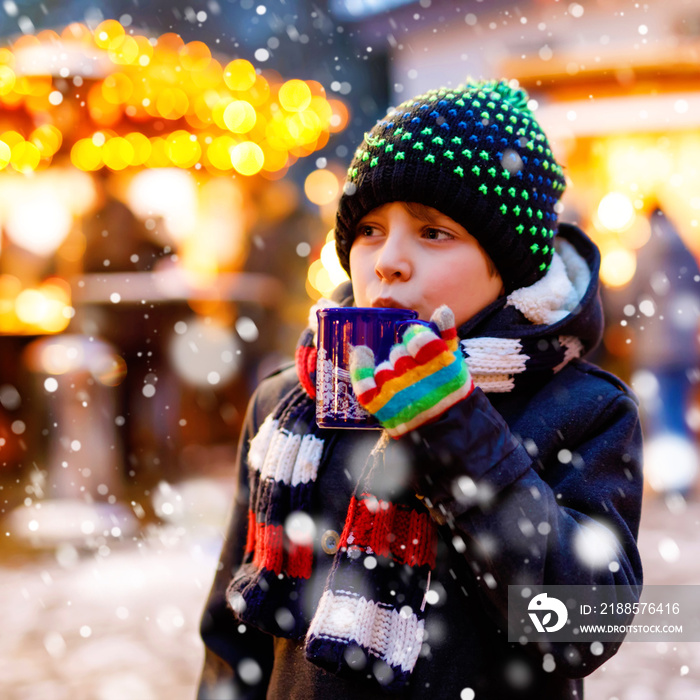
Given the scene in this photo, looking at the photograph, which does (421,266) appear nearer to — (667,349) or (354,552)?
(354,552)

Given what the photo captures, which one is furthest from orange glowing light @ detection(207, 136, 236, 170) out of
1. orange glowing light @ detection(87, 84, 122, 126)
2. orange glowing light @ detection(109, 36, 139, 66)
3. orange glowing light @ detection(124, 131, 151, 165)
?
orange glowing light @ detection(109, 36, 139, 66)

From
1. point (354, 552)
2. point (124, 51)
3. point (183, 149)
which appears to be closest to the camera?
point (354, 552)

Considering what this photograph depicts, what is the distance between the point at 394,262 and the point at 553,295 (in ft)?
0.93

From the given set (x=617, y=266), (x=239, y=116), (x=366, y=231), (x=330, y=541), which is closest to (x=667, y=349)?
(x=617, y=266)

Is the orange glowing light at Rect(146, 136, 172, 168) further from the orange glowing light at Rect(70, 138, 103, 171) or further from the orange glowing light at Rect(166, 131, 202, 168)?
the orange glowing light at Rect(70, 138, 103, 171)

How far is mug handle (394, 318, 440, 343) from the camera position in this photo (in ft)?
2.94

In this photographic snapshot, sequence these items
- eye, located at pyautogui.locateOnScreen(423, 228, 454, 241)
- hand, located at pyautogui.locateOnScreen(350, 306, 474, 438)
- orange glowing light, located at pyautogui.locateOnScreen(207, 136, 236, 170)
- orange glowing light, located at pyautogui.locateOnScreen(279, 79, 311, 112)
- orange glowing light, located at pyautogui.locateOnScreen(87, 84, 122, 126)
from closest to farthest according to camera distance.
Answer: hand, located at pyautogui.locateOnScreen(350, 306, 474, 438) → eye, located at pyautogui.locateOnScreen(423, 228, 454, 241) → orange glowing light, located at pyautogui.locateOnScreen(87, 84, 122, 126) → orange glowing light, located at pyautogui.locateOnScreen(207, 136, 236, 170) → orange glowing light, located at pyautogui.locateOnScreen(279, 79, 311, 112)

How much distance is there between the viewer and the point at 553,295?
3.72 feet

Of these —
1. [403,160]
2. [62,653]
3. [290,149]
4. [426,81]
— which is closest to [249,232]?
[290,149]

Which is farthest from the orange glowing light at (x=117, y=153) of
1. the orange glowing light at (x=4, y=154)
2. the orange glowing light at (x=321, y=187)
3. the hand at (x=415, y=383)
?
the hand at (x=415, y=383)

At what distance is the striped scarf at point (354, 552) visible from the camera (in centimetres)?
99

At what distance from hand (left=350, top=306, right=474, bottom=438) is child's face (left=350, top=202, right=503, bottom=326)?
17 cm

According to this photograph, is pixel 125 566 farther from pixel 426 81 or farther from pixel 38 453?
pixel 426 81

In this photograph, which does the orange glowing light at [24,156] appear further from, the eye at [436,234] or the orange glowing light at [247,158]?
the eye at [436,234]
